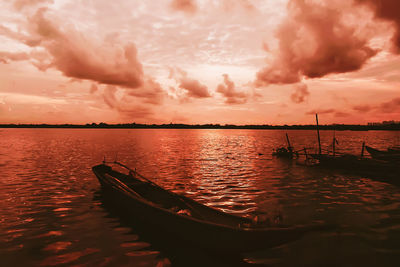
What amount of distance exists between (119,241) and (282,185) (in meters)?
13.6

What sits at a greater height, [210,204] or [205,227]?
[205,227]

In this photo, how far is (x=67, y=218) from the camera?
1080 cm

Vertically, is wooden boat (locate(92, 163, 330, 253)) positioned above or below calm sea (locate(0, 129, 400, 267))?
above

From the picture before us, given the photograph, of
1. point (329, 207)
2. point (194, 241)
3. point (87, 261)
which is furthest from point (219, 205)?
point (87, 261)

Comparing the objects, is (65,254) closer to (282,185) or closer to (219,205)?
(219,205)

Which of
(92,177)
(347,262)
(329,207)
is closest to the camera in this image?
(347,262)

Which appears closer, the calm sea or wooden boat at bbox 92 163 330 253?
wooden boat at bbox 92 163 330 253

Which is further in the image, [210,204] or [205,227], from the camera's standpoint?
[210,204]

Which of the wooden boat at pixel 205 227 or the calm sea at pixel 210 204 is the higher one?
the wooden boat at pixel 205 227

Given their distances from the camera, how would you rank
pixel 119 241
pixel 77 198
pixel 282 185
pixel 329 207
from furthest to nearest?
pixel 282 185 < pixel 77 198 < pixel 329 207 < pixel 119 241

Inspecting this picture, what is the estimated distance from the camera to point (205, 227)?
7094 millimetres

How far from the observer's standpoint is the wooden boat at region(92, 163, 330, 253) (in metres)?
6.18

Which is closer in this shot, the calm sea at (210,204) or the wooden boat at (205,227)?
the wooden boat at (205,227)

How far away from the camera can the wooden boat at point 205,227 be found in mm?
6176
